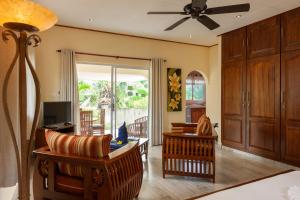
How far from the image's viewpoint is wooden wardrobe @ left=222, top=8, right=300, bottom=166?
3.68 m

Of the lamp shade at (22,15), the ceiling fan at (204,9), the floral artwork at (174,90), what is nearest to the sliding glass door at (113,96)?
the floral artwork at (174,90)

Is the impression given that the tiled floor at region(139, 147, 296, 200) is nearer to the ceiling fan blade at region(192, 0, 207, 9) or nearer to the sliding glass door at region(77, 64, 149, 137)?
the sliding glass door at region(77, 64, 149, 137)

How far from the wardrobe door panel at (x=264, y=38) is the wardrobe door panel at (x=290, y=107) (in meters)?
0.31

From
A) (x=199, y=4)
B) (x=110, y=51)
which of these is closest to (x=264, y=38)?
(x=199, y=4)

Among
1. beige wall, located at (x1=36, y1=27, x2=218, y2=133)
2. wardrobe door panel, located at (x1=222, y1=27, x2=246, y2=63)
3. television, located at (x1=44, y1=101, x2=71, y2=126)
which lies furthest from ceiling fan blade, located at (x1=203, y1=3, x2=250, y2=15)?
television, located at (x1=44, y1=101, x2=71, y2=126)

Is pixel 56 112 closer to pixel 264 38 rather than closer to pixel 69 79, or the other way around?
pixel 69 79

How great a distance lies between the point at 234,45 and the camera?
479 centimetres

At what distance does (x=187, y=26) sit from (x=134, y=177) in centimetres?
338

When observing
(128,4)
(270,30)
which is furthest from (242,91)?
(128,4)

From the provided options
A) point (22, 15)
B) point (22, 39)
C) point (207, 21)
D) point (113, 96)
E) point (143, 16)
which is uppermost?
point (143, 16)

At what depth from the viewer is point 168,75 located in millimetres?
5727

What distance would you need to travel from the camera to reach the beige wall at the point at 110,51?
4406mm

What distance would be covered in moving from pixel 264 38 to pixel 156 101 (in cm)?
268

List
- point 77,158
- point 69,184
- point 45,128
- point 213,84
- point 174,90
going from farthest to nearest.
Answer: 1. point 213,84
2. point 174,90
3. point 45,128
4. point 69,184
5. point 77,158
